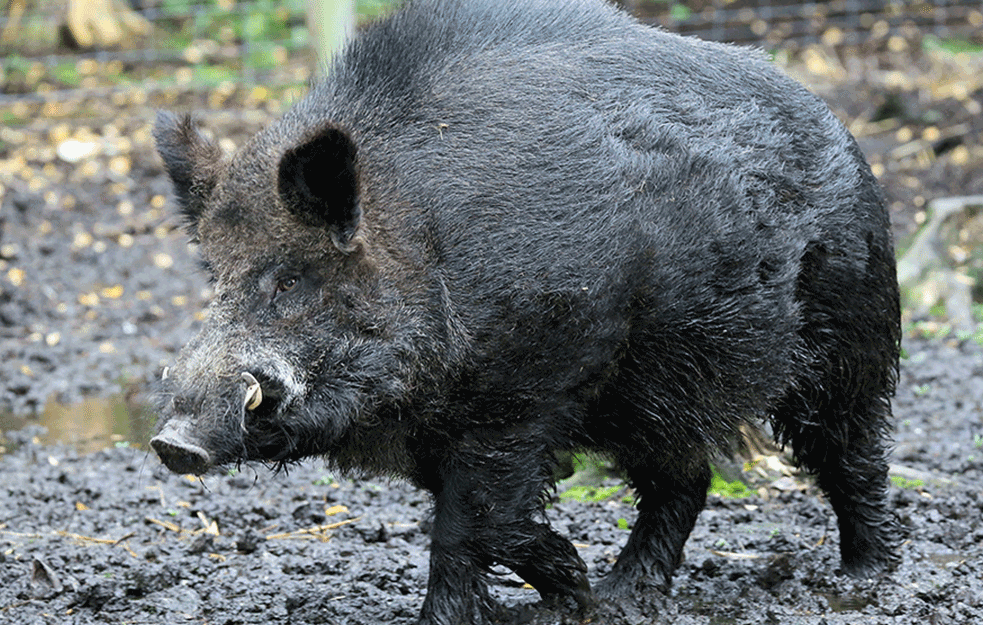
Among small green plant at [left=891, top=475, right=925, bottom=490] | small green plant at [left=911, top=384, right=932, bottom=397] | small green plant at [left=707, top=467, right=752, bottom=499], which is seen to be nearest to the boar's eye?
small green plant at [left=707, top=467, right=752, bottom=499]

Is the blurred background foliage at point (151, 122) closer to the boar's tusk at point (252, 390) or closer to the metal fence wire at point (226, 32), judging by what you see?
the metal fence wire at point (226, 32)

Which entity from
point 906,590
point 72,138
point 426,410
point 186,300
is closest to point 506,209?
point 426,410

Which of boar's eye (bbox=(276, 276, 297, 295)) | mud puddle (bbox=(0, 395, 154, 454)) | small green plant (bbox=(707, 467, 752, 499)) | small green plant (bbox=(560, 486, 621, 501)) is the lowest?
mud puddle (bbox=(0, 395, 154, 454))

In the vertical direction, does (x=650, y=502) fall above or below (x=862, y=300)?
below

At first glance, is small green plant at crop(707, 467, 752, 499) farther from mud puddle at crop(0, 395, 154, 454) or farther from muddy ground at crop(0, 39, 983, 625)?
mud puddle at crop(0, 395, 154, 454)

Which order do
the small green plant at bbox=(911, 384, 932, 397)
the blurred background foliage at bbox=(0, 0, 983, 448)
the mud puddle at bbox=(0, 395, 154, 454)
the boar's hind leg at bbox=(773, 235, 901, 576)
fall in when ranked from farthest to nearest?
the blurred background foliage at bbox=(0, 0, 983, 448)
the small green plant at bbox=(911, 384, 932, 397)
the mud puddle at bbox=(0, 395, 154, 454)
the boar's hind leg at bbox=(773, 235, 901, 576)

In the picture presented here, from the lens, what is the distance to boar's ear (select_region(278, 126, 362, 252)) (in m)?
3.70

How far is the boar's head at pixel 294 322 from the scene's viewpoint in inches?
143

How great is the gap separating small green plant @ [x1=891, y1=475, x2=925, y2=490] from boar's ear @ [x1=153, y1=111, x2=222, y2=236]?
11.3ft

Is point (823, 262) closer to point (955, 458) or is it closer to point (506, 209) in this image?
point (506, 209)

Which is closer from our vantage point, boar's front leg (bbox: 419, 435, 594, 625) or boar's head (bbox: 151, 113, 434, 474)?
boar's head (bbox: 151, 113, 434, 474)

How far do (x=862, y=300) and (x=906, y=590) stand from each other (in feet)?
3.59

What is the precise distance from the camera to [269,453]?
378 cm

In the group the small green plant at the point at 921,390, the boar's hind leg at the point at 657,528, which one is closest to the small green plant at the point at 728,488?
the boar's hind leg at the point at 657,528
